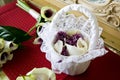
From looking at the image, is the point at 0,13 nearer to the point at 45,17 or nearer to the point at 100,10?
the point at 45,17

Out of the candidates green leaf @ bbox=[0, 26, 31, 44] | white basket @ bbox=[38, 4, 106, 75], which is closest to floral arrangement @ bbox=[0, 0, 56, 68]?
green leaf @ bbox=[0, 26, 31, 44]

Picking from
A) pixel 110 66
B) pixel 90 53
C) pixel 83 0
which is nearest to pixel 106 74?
pixel 110 66

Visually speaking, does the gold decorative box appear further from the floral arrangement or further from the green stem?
the green stem

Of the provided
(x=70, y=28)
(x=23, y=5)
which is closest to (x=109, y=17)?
(x=70, y=28)

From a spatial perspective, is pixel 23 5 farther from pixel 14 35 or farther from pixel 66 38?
pixel 66 38

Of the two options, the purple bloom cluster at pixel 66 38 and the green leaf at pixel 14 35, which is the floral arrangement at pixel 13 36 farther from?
the purple bloom cluster at pixel 66 38
